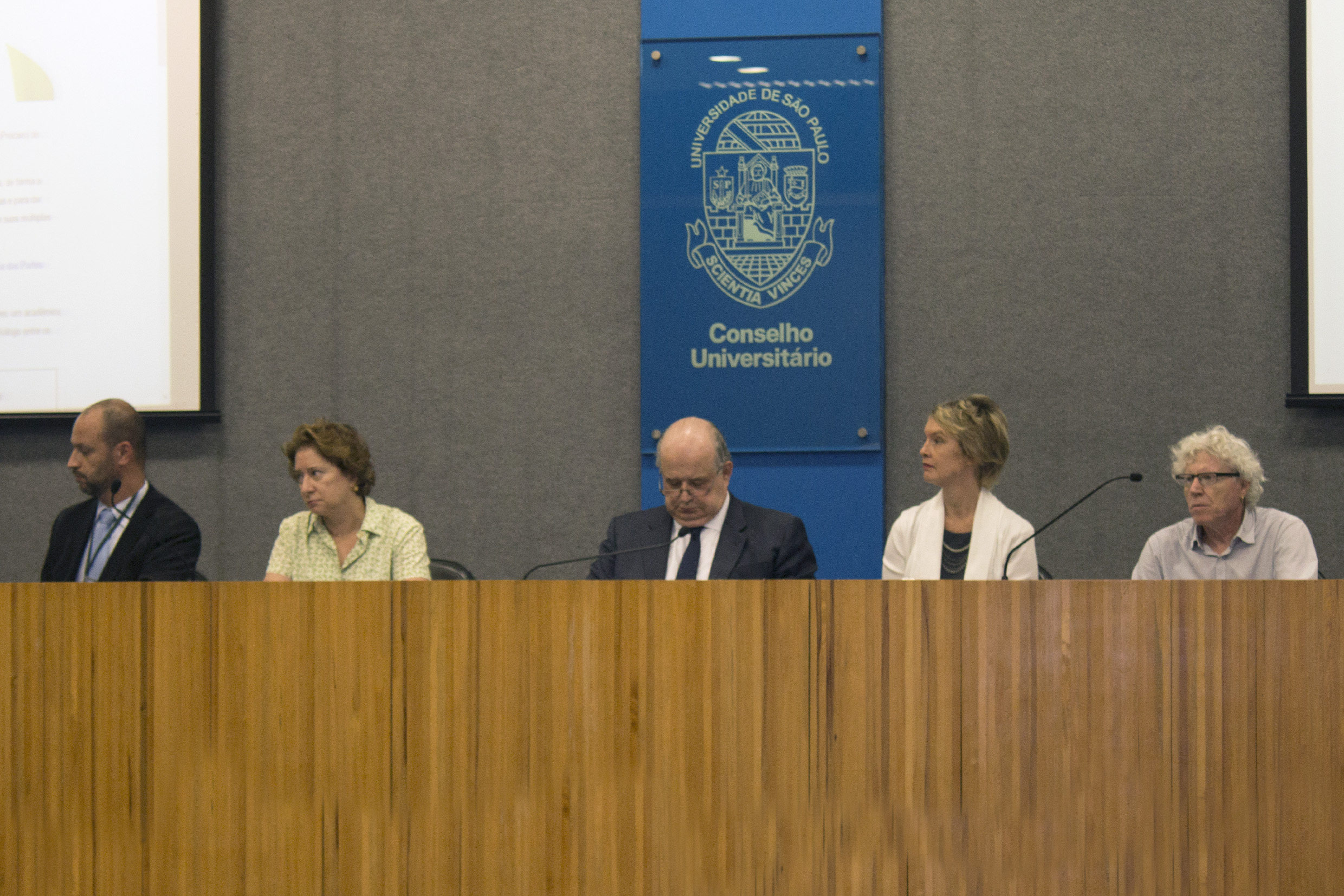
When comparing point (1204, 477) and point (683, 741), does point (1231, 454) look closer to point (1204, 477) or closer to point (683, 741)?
point (1204, 477)

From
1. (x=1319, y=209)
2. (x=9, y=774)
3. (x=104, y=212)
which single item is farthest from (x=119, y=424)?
(x=1319, y=209)

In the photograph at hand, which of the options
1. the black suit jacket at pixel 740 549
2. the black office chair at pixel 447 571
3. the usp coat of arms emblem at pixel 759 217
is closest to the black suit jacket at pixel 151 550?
the black office chair at pixel 447 571

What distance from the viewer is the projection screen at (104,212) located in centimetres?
338

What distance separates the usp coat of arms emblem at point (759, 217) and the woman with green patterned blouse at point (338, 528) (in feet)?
4.03

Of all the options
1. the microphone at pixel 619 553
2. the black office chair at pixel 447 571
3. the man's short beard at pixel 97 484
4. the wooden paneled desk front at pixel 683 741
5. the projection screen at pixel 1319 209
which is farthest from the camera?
the projection screen at pixel 1319 209

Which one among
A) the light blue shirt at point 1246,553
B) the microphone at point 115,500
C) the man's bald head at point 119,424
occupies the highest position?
the man's bald head at point 119,424

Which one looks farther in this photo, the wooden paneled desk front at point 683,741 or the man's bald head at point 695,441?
the man's bald head at point 695,441

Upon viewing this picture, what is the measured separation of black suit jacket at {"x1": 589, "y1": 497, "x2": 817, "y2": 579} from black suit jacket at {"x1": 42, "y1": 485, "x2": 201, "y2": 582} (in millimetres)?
944

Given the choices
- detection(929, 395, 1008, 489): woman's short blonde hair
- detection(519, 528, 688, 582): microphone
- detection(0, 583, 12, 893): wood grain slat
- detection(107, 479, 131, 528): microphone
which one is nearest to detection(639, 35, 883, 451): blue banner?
detection(929, 395, 1008, 489): woman's short blonde hair

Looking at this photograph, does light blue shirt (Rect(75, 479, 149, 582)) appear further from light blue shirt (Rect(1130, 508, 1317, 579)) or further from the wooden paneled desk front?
light blue shirt (Rect(1130, 508, 1317, 579))

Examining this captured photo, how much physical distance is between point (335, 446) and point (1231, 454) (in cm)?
214

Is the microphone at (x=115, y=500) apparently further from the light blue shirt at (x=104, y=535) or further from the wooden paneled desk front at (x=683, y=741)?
the wooden paneled desk front at (x=683, y=741)

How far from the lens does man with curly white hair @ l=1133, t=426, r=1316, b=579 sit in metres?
2.56

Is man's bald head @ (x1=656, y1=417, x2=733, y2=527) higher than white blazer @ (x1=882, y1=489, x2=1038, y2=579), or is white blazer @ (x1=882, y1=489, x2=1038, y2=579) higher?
man's bald head @ (x1=656, y1=417, x2=733, y2=527)
